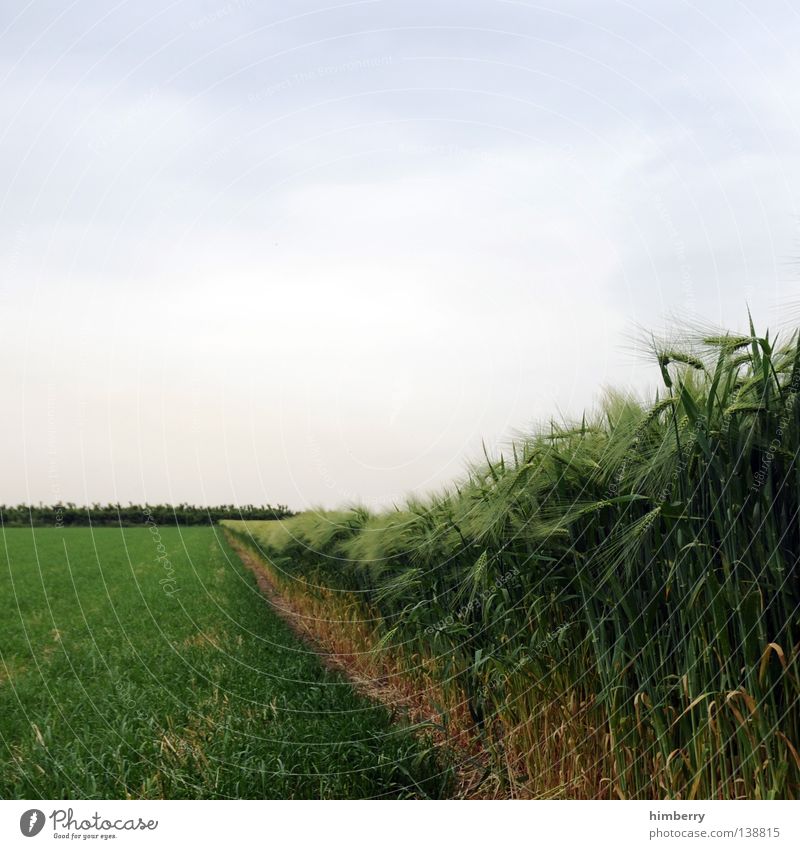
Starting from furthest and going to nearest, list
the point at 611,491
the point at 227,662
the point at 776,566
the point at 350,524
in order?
the point at 350,524, the point at 227,662, the point at 611,491, the point at 776,566

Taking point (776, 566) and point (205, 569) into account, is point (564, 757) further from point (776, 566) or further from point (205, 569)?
point (205, 569)

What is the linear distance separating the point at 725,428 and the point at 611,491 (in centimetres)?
66

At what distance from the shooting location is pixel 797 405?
9.04ft

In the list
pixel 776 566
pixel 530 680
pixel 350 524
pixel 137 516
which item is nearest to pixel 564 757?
pixel 530 680

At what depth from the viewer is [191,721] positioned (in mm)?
5668

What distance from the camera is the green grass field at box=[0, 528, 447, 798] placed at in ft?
14.1
